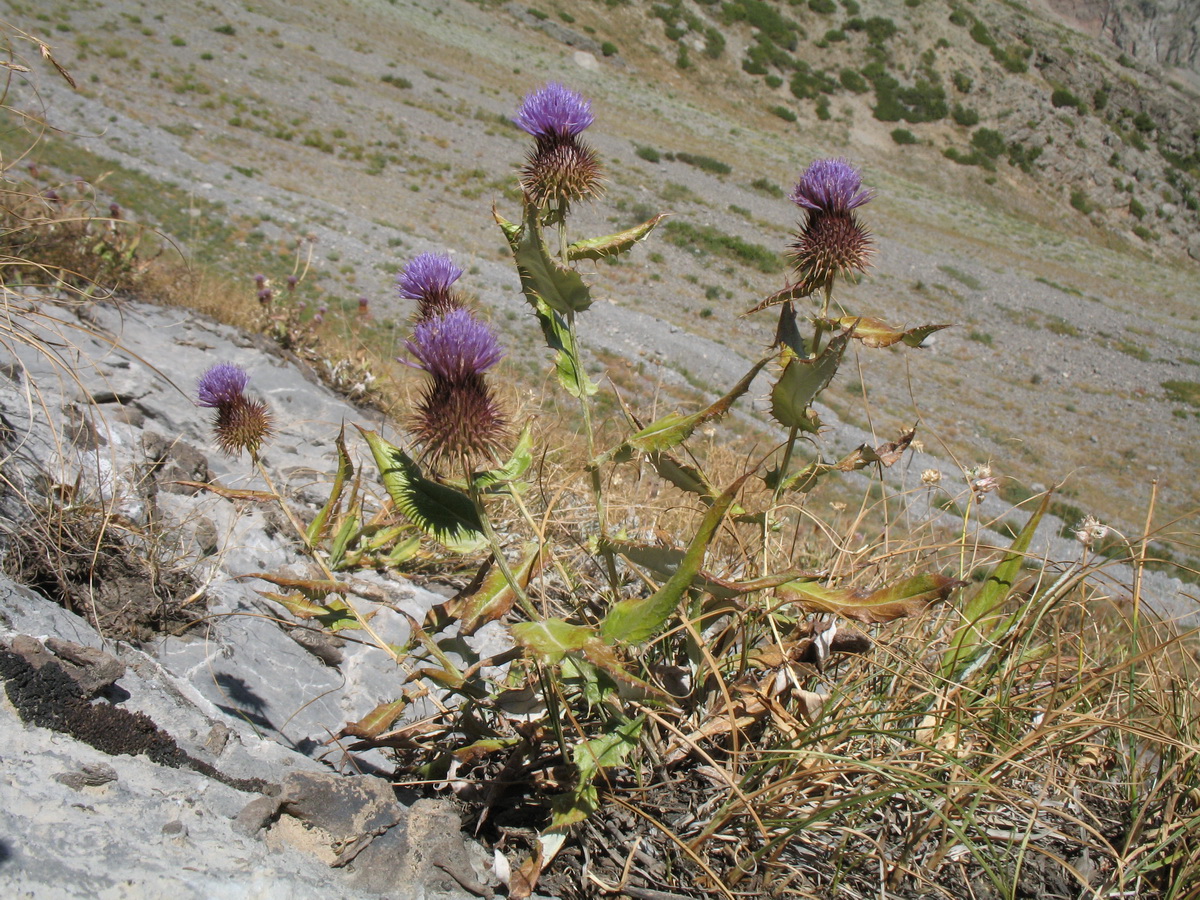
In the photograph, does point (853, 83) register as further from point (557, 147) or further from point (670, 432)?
point (670, 432)

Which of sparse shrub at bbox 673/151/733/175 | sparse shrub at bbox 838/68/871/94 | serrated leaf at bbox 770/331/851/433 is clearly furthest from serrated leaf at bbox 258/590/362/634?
sparse shrub at bbox 838/68/871/94

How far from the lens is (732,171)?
32.0 m

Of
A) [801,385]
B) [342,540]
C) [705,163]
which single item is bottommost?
[342,540]

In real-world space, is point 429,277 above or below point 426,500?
above

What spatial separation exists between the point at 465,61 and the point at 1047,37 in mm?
49331

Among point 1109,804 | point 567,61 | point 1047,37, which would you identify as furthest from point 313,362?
point 1047,37

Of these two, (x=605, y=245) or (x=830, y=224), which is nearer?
(x=605, y=245)

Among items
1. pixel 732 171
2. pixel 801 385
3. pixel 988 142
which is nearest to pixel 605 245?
pixel 801 385

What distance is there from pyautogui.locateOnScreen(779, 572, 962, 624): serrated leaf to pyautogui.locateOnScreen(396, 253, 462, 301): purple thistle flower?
4.49 feet

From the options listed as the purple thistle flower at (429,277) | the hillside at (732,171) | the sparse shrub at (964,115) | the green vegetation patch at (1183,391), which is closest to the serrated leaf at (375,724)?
the purple thistle flower at (429,277)

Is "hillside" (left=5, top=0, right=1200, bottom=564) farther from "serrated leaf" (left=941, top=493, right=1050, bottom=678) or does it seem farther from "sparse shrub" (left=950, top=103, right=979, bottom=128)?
"serrated leaf" (left=941, top=493, right=1050, bottom=678)

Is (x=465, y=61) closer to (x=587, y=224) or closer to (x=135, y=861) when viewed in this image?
(x=587, y=224)

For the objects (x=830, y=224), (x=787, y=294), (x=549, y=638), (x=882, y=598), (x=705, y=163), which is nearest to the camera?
(x=549, y=638)

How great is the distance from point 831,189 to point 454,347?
1284 mm
